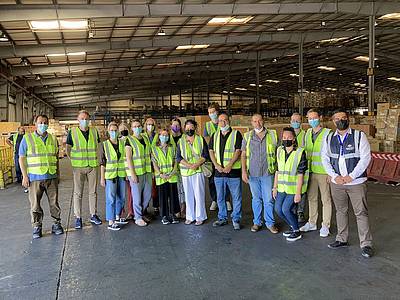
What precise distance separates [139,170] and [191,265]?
231 cm

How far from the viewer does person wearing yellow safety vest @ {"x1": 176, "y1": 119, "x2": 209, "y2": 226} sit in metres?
6.66

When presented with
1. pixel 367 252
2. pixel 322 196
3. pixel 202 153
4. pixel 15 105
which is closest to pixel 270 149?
pixel 322 196

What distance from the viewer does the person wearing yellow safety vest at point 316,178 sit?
5.99 metres

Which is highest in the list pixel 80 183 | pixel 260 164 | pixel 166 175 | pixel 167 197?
pixel 260 164

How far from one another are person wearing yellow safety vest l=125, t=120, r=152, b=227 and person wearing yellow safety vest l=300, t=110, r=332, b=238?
2.71m

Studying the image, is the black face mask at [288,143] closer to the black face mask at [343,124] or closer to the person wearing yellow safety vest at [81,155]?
the black face mask at [343,124]

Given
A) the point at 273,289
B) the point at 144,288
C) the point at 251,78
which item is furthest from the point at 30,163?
the point at 251,78

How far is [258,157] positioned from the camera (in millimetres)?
6090

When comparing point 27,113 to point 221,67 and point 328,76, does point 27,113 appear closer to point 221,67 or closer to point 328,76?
point 221,67

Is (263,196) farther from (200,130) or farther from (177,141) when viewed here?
(200,130)

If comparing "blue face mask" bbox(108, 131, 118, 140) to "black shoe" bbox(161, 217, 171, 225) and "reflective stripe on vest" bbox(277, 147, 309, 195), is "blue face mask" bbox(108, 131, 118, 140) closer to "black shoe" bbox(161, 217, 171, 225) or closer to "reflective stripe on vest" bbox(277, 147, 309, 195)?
"black shoe" bbox(161, 217, 171, 225)

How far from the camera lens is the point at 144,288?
429 centimetres

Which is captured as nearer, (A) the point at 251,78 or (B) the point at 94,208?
(B) the point at 94,208

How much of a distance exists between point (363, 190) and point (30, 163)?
195 inches
